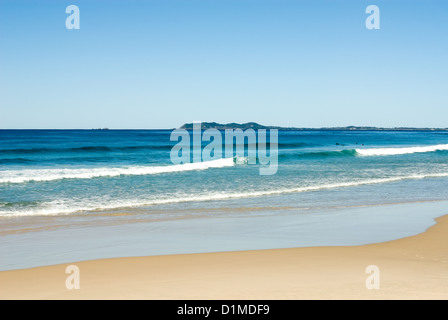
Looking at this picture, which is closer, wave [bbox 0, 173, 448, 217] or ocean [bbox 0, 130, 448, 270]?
ocean [bbox 0, 130, 448, 270]

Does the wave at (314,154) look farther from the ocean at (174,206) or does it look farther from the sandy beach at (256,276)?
the sandy beach at (256,276)

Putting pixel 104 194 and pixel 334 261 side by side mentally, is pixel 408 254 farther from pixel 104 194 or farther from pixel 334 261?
pixel 104 194

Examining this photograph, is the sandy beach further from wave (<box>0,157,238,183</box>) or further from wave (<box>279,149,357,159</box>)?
wave (<box>279,149,357,159</box>)

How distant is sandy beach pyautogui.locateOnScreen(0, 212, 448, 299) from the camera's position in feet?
18.0

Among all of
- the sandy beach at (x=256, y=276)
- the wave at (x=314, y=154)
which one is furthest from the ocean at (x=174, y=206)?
the wave at (x=314, y=154)

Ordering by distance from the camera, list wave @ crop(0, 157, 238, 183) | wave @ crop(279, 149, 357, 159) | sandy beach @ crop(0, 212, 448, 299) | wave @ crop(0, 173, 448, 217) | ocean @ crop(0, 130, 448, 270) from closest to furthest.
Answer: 1. sandy beach @ crop(0, 212, 448, 299)
2. ocean @ crop(0, 130, 448, 270)
3. wave @ crop(0, 173, 448, 217)
4. wave @ crop(0, 157, 238, 183)
5. wave @ crop(279, 149, 357, 159)

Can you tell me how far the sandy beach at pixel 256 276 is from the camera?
5.47 metres

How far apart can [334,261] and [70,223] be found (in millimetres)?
6600

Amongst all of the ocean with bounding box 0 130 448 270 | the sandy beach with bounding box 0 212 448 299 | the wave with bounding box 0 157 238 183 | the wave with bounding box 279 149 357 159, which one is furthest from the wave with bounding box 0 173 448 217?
the wave with bounding box 279 149 357 159

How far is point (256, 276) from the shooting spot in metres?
6.23

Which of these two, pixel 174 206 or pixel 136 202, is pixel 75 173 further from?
pixel 174 206

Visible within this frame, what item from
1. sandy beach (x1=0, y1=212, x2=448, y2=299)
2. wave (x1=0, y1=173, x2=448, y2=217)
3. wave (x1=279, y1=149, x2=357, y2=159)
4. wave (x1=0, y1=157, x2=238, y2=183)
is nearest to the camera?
sandy beach (x1=0, y1=212, x2=448, y2=299)
